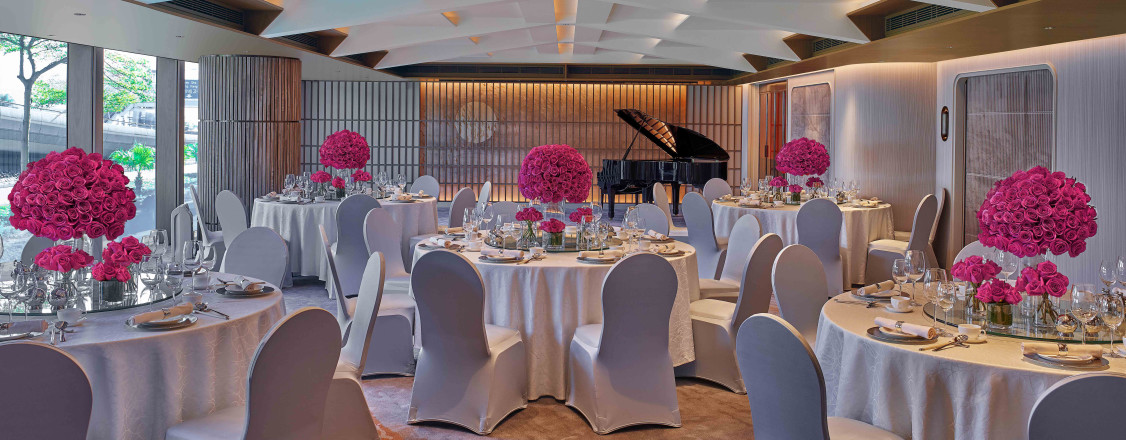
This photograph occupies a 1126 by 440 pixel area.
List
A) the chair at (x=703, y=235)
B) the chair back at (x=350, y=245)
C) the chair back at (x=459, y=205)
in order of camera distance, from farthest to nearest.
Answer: the chair back at (x=459, y=205), the chair at (x=703, y=235), the chair back at (x=350, y=245)

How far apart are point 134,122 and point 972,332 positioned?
9.55 m

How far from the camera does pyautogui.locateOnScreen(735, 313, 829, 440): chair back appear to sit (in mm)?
2199

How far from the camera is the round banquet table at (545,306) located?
4.16m

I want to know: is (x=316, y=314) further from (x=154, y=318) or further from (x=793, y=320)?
(x=793, y=320)

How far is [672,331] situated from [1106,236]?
166 inches

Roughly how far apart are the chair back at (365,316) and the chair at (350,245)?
275 centimetres

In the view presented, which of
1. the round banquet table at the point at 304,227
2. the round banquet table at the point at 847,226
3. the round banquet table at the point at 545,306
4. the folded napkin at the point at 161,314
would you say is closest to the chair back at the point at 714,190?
the round banquet table at the point at 847,226

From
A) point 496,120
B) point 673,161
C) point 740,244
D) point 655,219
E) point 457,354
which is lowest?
point 457,354

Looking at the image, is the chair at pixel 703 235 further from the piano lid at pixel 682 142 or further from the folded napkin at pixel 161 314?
the folded napkin at pixel 161 314

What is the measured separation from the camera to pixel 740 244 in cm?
535

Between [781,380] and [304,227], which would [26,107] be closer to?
[304,227]

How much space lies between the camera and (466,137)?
1496cm

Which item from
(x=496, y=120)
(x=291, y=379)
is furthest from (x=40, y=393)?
(x=496, y=120)

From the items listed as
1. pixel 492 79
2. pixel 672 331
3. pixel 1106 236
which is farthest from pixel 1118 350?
pixel 492 79
